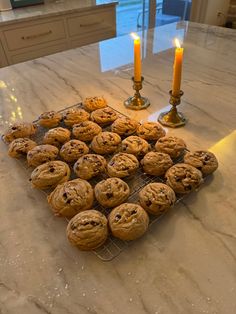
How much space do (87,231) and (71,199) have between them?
0.09 metres

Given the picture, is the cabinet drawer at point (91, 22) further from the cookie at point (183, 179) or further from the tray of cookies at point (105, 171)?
the cookie at point (183, 179)

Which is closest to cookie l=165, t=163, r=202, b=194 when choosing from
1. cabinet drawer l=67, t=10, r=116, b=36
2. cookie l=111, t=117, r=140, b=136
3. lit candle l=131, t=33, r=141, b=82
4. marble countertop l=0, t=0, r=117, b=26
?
cookie l=111, t=117, r=140, b=136

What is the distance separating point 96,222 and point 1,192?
0.30 metres

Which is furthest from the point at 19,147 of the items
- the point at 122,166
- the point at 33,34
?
the point at 33,34

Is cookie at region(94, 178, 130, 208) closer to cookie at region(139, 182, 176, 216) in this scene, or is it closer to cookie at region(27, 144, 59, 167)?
cookie at region(139, 182, 176, 216)

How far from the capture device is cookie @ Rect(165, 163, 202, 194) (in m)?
0.59

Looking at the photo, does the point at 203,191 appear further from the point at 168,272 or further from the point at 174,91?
the point at 174,91

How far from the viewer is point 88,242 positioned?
0.49 m

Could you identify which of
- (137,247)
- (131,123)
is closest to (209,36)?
(131,123)

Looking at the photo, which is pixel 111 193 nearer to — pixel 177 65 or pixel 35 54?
pixel 177 65

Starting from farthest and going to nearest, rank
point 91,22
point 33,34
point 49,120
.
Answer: point 91,22, point 33,34, point 49,120

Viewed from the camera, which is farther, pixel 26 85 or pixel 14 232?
pixel 26 85

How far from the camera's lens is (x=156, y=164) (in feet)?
2.06

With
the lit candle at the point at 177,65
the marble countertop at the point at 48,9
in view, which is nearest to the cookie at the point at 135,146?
the lit candle at the point at 177,65
